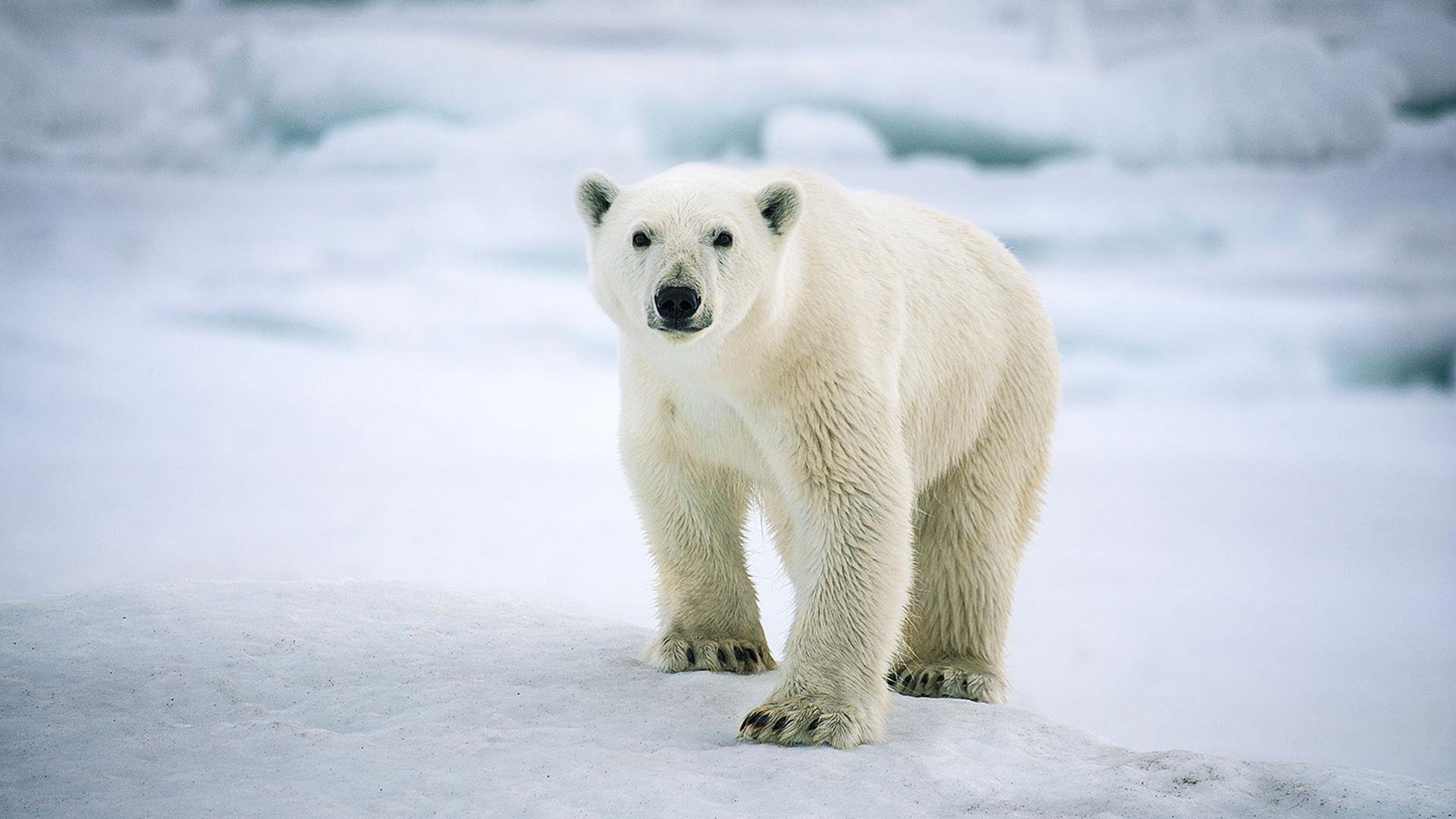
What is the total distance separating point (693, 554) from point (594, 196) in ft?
5.02

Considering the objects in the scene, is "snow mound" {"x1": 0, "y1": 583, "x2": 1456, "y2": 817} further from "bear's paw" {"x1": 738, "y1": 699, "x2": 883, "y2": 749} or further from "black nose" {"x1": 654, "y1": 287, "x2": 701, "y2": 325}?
"black nose" {"x1": 654, "y1": 287, "x2": 701, "y2": 325}

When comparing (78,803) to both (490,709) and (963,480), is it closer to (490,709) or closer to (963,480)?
(490,709)

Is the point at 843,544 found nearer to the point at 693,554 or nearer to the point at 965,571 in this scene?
the point at 693,554

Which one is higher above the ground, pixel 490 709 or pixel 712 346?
pixel 712 346

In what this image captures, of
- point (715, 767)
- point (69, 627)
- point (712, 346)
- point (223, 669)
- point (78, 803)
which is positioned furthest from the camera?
point (69, 627)

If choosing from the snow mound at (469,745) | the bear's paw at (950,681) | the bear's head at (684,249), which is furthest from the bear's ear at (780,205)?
the bear's paw at (950,681)

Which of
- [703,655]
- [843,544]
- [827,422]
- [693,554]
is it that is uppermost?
[827,422]

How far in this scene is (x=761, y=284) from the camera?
4418 millimetres

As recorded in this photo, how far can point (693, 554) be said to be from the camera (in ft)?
17.4

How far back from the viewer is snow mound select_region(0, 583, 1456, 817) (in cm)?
384

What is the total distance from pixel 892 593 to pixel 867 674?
295 mm

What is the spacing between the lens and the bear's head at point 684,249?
13.8ft

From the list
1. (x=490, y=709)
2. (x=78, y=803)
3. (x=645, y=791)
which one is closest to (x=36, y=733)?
(x=78, y=803)

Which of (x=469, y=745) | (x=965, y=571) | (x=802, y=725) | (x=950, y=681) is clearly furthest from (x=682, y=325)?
(x=950, y=681)
